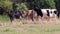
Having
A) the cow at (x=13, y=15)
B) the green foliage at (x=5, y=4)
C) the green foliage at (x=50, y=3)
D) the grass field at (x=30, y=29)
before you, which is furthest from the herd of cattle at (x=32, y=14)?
the green foliage at (x=50, y=3)

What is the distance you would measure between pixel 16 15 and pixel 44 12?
2.79 meters

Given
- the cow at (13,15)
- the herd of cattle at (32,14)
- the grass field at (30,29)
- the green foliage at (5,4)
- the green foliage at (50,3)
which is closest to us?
the grass field at (30,29)

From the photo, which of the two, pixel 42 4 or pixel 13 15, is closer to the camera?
pixel 13 15

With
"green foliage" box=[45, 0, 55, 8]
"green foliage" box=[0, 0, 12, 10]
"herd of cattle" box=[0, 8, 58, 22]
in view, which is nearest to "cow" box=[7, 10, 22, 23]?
"herd of cattle" box=[0, 8, 58, 22]

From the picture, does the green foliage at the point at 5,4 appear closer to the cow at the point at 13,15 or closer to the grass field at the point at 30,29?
the cow at the point at 13,15

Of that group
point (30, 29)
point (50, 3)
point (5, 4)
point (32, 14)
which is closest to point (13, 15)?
point (32, 14)

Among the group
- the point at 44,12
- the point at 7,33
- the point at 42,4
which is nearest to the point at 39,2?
the point at 42,4

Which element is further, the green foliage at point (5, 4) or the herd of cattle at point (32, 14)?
the green foliage at point (5, 4)

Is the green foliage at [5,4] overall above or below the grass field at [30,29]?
above

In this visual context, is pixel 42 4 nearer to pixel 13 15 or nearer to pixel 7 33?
pixel 13 15

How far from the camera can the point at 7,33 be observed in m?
14.6

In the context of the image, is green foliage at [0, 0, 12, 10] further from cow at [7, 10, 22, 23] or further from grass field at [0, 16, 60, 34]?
grass field at [0, 16, 60, 34]

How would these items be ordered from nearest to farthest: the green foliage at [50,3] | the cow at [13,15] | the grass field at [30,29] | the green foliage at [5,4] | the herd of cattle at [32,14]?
the grass field at [30,29] < the cow at [13,15] < the herd of cattle at [32,14] < the green foliage at [5,4] < the green foliage at [50,3]

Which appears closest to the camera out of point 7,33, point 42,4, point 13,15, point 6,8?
point 7,33
